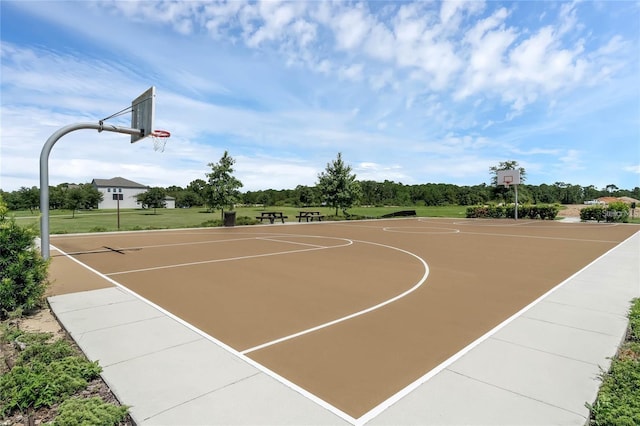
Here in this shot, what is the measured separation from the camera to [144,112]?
11.0m

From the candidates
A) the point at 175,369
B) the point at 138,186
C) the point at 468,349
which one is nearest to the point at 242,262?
the point at 175,369

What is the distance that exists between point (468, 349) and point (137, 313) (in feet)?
15.8

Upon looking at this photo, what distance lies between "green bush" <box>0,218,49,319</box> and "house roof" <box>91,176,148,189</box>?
285 ft

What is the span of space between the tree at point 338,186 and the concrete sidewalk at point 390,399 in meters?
29.0

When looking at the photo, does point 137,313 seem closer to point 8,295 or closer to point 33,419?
point 8,295

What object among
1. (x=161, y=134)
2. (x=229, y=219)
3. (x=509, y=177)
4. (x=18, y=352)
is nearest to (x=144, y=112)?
(x=161, y=134)

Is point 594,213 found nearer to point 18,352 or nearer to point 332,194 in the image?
point 332,194

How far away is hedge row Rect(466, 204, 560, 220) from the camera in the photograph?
34.3 meters

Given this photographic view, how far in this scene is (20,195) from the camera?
5650 centimetres

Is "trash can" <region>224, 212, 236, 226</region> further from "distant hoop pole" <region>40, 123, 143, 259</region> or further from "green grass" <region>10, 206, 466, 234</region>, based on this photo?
"distant hoop pole" <region>40, 123, 143, 259</region>

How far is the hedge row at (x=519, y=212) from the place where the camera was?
113 feet

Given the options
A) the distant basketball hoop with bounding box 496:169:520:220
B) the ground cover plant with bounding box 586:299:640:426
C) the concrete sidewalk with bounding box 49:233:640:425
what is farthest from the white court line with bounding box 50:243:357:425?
the distant basketball hoop with bounding box 496:169:520:220

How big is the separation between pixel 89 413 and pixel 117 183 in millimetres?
93481

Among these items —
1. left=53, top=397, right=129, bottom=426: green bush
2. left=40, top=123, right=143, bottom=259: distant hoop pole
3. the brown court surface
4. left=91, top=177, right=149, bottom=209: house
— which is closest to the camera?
left=53, top=397, right=129, bottom=426: green bush
